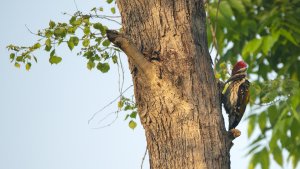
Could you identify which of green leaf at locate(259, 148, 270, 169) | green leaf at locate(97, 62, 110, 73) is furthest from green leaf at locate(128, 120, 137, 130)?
green leaf at locate(259, 148, 270, 169)

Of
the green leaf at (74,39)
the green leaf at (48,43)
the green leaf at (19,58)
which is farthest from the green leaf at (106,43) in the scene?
the green leaf at (19,58)

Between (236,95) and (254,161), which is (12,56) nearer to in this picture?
(236,95)

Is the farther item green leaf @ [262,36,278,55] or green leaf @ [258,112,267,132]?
green leaf @ [258,112,267,132]

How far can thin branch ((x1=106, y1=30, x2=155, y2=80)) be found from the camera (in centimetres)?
304

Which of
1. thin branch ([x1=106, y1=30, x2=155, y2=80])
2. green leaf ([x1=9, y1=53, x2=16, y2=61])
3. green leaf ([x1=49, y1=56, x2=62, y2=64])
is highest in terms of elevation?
green leaf ([x1=9, y1=53, x2=16, y2=61])

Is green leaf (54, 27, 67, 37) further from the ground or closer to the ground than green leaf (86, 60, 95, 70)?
further from the ground

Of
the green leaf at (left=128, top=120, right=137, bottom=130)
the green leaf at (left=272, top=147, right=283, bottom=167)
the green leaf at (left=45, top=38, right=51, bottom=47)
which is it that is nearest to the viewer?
the green leaf at (left=272, top=147, right=283, bottom=167)

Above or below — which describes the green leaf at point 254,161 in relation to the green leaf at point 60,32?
below

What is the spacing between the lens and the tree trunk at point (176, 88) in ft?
9.64

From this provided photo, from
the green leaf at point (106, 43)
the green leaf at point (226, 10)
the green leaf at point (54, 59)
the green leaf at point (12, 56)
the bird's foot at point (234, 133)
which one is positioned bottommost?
the bird's foot at point (234, 133)

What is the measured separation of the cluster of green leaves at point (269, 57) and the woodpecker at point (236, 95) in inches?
60.5

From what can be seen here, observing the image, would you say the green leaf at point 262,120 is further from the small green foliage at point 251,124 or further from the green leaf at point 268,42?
the green leaf at point 268,42

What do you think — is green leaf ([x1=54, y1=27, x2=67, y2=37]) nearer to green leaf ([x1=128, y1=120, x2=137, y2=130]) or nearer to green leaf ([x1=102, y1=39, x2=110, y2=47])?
green leaf ([x1=102, y1=39, x2=110, y2=47])

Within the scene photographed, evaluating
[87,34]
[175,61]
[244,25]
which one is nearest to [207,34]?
[244,25]
